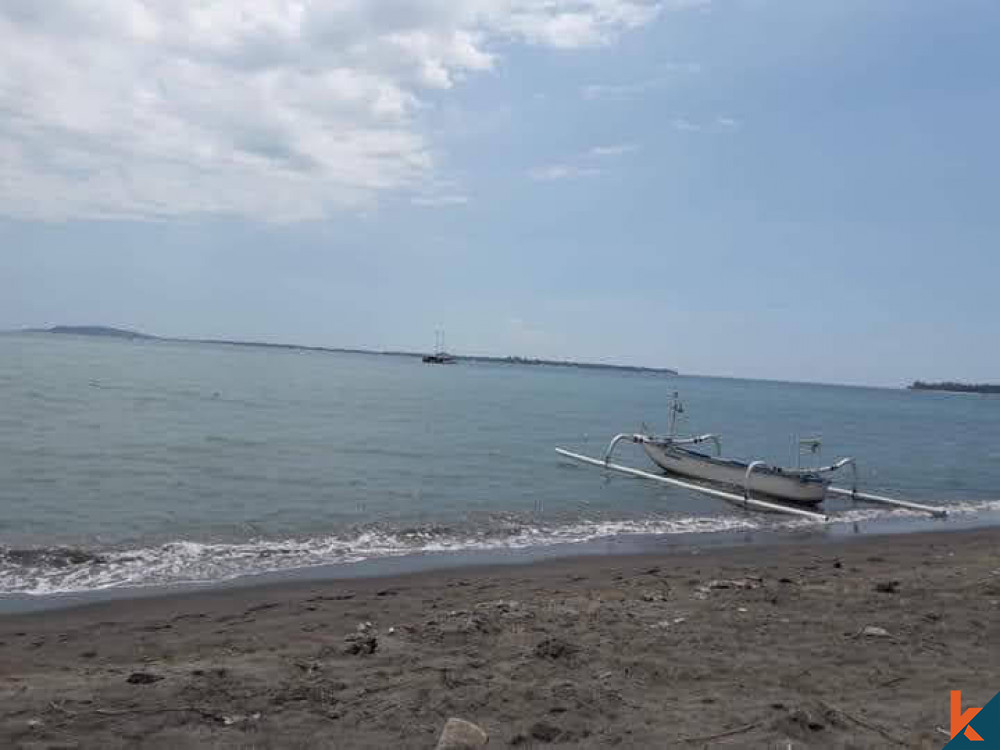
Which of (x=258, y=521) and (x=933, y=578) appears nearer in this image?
(x=933, y=578)

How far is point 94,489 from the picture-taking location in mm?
17500

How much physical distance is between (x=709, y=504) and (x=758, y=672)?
16978 millimetres

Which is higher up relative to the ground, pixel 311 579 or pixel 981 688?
pixel 981 688

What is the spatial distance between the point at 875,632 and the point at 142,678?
6.29 metres

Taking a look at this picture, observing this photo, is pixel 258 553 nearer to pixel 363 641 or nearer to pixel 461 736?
pixel 363 641

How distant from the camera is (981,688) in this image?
5.82 meters

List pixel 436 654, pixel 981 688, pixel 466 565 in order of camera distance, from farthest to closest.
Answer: pixel 466 565 → pixel 436 654 → pixel 981 688

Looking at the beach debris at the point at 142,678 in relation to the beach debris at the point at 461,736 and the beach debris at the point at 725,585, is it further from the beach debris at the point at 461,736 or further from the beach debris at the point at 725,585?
the beach debris at the point at 725,585

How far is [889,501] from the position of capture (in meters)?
23.1

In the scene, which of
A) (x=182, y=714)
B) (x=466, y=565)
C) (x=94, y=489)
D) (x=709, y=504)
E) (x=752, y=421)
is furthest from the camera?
(x=752, y=421)

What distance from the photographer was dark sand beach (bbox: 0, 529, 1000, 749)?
5055mm

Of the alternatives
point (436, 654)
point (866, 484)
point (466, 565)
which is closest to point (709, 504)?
point (866, 484)

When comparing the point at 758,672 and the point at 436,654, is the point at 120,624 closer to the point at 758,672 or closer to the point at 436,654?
the point at 436,654

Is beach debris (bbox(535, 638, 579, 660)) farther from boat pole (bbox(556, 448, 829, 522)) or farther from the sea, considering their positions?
boat pole (bbox(556, 448, 829, 522))
